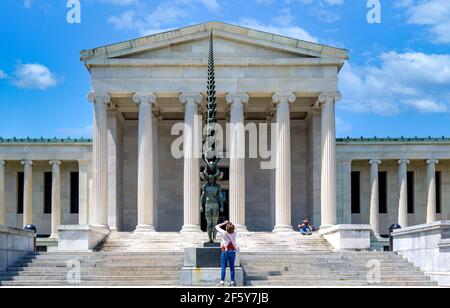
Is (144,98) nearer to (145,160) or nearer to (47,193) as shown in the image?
(145,160)

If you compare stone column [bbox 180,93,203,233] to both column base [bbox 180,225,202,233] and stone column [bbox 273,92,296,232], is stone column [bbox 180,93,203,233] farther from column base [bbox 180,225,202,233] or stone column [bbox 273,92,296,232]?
stone column [bbox 273,92,296,232]

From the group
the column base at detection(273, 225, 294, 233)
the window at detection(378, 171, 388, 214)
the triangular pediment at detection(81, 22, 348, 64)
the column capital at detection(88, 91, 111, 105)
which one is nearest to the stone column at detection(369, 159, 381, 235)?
the window at detection(378, 171, 388, 214)

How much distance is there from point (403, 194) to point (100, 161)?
2570 centimetres

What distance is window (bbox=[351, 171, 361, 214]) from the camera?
6544 centimetres

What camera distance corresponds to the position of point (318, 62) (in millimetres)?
53656

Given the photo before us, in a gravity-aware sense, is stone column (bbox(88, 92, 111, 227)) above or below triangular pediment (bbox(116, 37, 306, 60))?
below

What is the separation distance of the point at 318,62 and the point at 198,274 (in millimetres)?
27219

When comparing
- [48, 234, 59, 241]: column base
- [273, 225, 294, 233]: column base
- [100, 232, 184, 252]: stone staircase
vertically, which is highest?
[273, 225, 294, 233]: column base

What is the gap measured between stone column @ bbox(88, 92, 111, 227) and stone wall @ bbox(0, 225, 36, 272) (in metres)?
10.7

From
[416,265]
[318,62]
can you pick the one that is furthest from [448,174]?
[416,265]

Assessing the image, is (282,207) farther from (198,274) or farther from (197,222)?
(198,274)

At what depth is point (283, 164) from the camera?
53.2 m

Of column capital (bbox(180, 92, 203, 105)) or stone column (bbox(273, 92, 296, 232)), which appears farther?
column capital (bbox(180, 92, 203, 105))
